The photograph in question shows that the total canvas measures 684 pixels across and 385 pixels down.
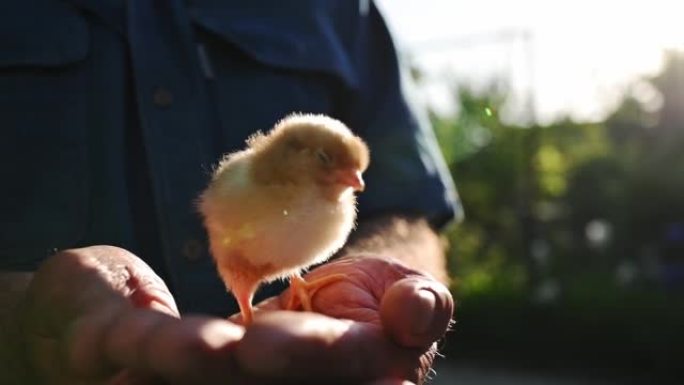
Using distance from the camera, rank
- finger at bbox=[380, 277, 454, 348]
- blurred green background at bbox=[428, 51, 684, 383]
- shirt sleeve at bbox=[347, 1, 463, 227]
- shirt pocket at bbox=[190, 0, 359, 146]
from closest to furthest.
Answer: finger at bbox=[380, 277, 454, 348] < shirt pocket at bbox=[190, 0, 359, 146] < shirt sleeve at bbox=[347, 1, 463, 227] < blurred green background at bbox=[428, 51, 684, 383]

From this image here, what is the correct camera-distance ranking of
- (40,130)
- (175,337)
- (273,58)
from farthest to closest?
(273,58), (40,130), (175,337)

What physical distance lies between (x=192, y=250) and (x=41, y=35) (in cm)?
49

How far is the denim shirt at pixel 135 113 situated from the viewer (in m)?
1.97

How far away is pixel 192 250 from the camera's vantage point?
2.04 metres

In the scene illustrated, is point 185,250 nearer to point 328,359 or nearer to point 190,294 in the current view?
point 190,294

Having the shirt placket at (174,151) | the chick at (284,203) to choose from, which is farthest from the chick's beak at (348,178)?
the shirt placket at (174,151)

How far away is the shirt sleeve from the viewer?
7.95 feet

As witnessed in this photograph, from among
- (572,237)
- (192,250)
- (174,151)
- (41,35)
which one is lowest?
(572,237)

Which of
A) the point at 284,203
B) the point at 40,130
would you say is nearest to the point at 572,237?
the point at 40,130

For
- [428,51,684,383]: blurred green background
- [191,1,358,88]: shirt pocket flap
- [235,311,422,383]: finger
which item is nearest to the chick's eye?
[235,311,422,383]: finger

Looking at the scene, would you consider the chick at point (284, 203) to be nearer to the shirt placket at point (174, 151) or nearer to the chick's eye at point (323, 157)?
the chick's eye at point (323, 157)

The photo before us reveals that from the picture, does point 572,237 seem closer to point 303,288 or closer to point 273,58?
point 273,58

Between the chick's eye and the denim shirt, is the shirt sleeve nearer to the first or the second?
the denim shirt

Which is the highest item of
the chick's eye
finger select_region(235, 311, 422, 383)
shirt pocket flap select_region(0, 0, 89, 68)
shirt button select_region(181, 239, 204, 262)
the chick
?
finger select_region(235, 311, 422, 383)
